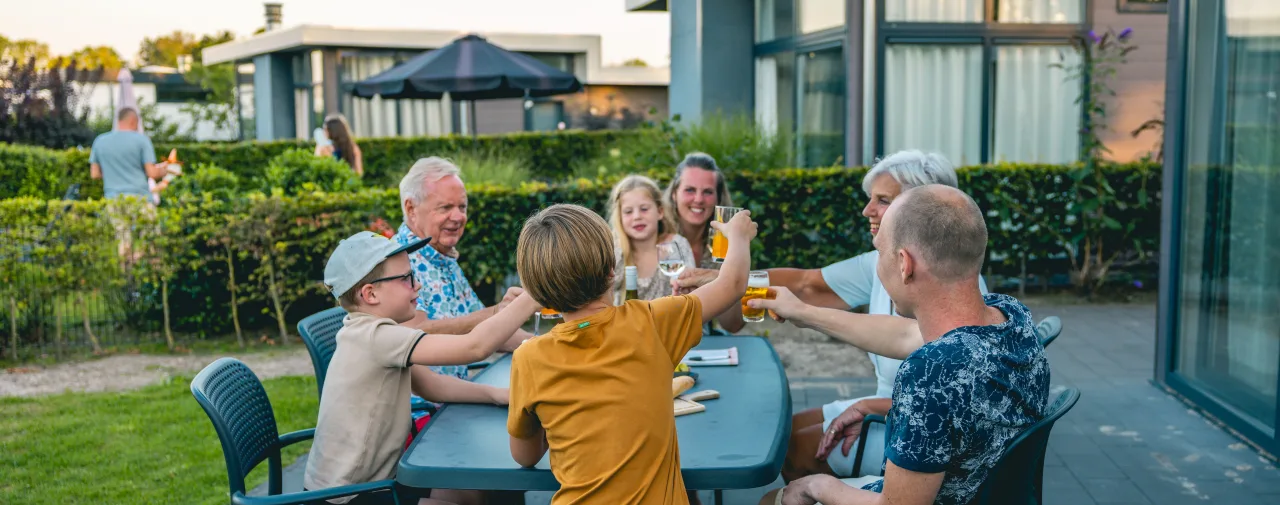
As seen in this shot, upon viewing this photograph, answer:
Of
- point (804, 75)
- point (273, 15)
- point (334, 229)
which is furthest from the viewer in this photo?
point (273, 15)

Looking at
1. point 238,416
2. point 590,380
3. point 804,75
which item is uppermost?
point 804,75

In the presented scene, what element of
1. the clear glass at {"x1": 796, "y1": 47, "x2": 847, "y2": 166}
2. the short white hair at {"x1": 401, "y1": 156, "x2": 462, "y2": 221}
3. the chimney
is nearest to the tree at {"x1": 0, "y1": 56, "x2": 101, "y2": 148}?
the chimney

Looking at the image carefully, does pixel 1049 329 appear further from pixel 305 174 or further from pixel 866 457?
pixel 305 174

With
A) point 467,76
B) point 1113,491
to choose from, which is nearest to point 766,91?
point 467,76

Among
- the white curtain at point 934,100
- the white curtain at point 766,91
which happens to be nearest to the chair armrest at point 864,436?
the white curtain at point 934,100

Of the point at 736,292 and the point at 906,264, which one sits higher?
the point at 906,264

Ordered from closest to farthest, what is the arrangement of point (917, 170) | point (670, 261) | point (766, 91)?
point (917, 170), point (670, 261), point (766, 91)

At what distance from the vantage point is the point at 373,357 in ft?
9.02

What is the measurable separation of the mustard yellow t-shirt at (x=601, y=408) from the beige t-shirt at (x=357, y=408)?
2.01 feet

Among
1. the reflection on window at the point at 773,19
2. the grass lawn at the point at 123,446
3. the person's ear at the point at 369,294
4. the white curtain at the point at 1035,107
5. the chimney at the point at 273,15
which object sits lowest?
the grass lawn at the point at 123,446

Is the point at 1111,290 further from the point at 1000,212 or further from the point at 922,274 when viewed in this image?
the point at 922,274

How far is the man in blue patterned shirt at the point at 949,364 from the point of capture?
1983mm

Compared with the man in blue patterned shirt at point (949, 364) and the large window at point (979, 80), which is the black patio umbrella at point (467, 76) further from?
the man in blue patterned shirt at point (949, 364)

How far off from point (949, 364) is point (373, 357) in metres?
1.53
